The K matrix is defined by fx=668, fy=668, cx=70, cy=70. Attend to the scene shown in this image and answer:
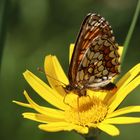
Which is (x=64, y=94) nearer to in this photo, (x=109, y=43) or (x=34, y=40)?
(x=109, y=43)

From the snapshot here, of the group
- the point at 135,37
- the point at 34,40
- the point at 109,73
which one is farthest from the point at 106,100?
the point at 135,37

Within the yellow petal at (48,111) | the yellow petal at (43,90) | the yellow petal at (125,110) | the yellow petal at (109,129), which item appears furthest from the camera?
the yellow petal at (43,90)

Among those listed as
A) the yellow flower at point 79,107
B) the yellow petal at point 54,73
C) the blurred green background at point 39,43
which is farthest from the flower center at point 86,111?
the blurred green background at point 39,43

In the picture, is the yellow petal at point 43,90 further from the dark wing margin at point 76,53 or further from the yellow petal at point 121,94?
the yellow petal at point 121,94

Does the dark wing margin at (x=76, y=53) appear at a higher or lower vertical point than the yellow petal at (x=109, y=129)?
higher

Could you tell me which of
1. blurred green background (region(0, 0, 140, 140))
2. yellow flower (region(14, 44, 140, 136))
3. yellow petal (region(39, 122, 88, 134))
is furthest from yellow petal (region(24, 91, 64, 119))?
blurred green background (region(0, 0, 140, 140))

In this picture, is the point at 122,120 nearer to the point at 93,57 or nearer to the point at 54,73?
the point at 93,57

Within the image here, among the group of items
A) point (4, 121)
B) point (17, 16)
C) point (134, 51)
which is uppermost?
point (17, 16)

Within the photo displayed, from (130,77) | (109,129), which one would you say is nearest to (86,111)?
(130,77)

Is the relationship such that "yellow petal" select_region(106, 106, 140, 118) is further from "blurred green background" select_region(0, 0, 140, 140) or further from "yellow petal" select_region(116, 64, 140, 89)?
"blurred green background" select_region(0, 0, 140, 140)
